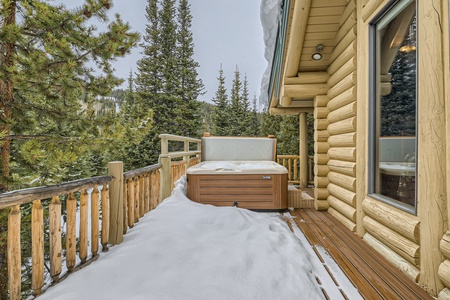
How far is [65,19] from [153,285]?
328 centimetres

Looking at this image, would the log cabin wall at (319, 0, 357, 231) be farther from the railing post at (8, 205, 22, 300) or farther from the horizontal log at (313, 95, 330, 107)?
the railing post at (8, 205, 22, 300)

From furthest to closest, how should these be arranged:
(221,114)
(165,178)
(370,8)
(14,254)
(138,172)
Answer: (221,114) → (165,178) → (138,172) → (370,8) → (14,254)

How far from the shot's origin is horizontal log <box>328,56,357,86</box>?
2.58m

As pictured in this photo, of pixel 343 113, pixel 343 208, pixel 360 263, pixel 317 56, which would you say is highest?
pixel 317 56

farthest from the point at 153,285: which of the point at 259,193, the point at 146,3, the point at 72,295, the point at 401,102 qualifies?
the point at 146,3

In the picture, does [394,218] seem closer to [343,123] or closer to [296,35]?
[343,123]

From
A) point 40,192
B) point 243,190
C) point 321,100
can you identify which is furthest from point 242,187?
point 40,192

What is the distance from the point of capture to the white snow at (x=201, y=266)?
4.46ft

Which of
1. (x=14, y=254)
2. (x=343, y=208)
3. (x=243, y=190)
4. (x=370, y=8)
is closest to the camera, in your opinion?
(x=14, y=254)

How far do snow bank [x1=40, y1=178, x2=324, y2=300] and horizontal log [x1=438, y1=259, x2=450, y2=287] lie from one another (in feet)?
2.27

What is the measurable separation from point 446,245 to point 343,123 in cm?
179

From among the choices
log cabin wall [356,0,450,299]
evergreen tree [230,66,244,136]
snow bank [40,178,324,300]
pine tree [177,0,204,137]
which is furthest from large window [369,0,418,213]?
evergreen tree [230,66,244,136]

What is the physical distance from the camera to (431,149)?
57.4 inches

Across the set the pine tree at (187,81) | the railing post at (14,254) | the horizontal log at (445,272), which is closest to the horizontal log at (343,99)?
the horizontal log at (445,272)
